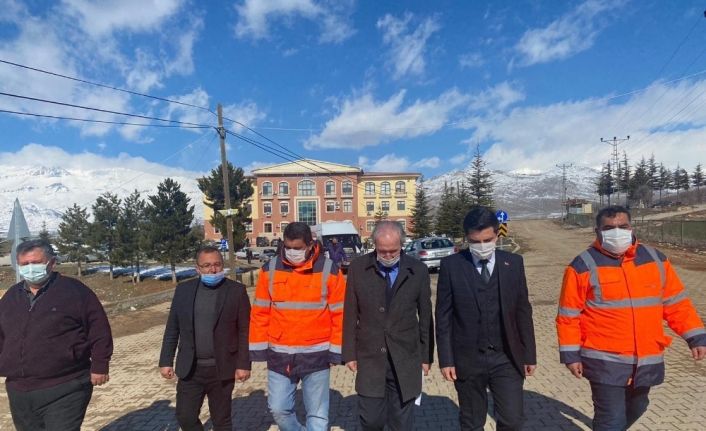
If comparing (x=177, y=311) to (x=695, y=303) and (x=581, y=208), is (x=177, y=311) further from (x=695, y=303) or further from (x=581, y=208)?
(x=581, y=208)

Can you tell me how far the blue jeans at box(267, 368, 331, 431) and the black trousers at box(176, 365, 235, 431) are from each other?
1.44ft

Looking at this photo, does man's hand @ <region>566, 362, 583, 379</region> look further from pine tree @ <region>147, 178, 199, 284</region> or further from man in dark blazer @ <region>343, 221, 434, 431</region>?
pine tree @ <region>147, 178, 199, 284</region>

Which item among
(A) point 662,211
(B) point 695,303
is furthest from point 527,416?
(A) point 662,211

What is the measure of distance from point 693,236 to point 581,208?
168 ft

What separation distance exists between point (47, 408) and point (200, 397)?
101 cm

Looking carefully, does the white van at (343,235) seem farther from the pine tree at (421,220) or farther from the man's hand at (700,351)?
the pine tree at (421,220)

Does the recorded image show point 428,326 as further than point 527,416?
No

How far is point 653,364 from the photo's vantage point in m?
2.96

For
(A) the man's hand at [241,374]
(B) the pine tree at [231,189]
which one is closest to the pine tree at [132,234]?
(B) the pine tree at [231,189]

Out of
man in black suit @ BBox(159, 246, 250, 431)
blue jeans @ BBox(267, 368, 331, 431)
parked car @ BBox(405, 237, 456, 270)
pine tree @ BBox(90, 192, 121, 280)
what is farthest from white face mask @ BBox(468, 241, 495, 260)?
pine tree @ BBox(90, 192, 121, 280)

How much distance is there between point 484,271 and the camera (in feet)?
10.5

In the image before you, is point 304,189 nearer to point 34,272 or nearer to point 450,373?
point 34,272

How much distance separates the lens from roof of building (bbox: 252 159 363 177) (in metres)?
67.5

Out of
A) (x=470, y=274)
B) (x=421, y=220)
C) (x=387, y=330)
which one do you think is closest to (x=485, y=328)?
(x=470, y=274)
